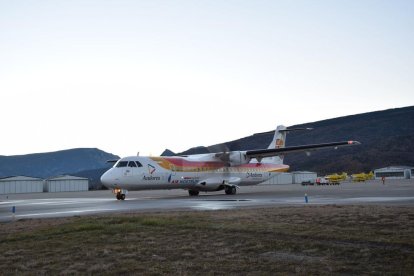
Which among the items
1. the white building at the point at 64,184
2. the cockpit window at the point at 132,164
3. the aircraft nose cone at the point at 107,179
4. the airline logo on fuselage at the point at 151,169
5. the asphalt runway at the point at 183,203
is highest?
the cockpit window at the point at 132,164

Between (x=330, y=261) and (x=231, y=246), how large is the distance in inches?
100

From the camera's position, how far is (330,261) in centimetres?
808

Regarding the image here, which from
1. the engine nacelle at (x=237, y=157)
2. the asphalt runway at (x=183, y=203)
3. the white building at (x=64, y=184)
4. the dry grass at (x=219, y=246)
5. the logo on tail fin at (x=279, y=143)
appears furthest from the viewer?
the white building at (x=64, y=184)

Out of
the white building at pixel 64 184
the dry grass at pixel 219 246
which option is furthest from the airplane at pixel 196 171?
the white building at pixel 64 184

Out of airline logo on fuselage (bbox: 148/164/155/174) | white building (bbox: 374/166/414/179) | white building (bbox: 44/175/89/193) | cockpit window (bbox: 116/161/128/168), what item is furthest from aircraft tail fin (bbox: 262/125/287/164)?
white building (bbox: 374/166/414/179)

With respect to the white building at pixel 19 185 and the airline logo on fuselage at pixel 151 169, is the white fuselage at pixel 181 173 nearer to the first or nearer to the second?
the airline logo on fuselage at pixel 151 169

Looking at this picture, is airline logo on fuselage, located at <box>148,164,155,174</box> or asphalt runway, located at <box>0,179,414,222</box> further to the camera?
airline logo on fuselage, located at <box>148,164,155,174</box>

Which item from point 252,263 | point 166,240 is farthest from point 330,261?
point 166,240

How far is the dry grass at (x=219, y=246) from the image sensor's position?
7980 mm

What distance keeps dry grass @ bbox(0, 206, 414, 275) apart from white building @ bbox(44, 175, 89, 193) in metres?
62.2

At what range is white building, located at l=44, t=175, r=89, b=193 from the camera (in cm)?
7350

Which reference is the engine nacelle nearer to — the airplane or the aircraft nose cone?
the airplane

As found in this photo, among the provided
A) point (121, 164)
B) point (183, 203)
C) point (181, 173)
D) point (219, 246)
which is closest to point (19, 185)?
point (181, 173)

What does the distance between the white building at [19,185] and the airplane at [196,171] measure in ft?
136
